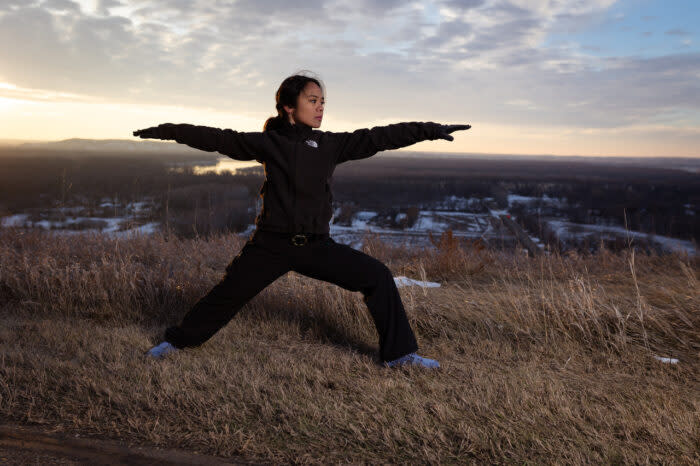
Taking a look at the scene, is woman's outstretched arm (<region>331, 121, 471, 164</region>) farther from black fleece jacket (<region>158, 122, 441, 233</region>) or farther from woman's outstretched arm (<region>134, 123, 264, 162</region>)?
woman's outstretched arm (<region>134, 123, 264, 162</region>)

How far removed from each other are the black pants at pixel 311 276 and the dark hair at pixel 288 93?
78cm

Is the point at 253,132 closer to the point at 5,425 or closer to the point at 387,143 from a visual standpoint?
the point at 387,143

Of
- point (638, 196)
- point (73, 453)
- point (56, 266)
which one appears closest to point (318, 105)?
point (73, 453)

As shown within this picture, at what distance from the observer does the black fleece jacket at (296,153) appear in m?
3.06

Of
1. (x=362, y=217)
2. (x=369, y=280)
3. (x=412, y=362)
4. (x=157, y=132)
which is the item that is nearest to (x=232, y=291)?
(x=369, y=280)

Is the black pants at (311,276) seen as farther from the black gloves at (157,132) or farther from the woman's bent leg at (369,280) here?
the black gloves at (157,132)

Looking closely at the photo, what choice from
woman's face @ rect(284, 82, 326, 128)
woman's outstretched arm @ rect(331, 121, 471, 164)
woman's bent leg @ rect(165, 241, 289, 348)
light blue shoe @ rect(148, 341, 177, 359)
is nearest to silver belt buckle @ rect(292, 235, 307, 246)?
woman's bent leg @ rect(165, 241, 289, 348)

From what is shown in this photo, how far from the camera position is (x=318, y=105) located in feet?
10.6

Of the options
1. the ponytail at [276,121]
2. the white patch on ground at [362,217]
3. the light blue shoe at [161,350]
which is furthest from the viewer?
the white patch on ground at [362,217]

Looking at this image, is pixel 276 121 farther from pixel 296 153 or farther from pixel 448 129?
pixel 448 129

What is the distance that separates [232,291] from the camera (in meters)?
3.23

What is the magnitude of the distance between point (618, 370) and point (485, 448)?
1687 millimetres

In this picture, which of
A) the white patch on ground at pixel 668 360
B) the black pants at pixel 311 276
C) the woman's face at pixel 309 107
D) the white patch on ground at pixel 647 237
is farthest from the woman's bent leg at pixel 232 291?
the white patch on ground at pixel 647 237

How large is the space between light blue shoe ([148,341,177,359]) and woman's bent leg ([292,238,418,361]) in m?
1.12
